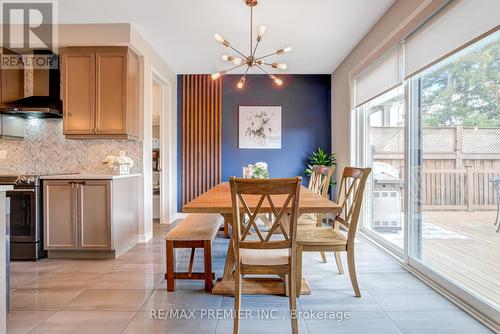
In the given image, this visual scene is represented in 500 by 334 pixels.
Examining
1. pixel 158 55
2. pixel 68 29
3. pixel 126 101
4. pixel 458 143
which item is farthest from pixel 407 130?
pixel 68 29

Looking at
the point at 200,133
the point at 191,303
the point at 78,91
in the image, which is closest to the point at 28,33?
the point at 78,91

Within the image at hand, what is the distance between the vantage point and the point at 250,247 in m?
1.80

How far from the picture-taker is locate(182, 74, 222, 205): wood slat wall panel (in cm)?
559

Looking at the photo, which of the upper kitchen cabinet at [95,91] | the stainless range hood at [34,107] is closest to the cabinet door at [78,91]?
the upper kitchen cabinet at [95,91]

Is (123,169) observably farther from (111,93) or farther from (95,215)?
(111,93)

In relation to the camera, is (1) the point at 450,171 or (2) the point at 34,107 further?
(2) the point at 34,107

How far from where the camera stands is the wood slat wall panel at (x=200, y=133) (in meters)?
5.59

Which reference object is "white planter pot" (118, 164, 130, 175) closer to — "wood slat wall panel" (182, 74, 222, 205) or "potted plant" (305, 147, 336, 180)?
"wood slat wall panel" (182, 74, 222, 205)

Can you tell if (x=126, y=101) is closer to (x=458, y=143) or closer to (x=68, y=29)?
(x=68, y=29)

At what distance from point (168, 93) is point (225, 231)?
2613 mm

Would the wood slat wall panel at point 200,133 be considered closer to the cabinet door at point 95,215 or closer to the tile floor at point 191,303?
the cabinet door at point 95,215

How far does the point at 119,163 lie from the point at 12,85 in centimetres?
169

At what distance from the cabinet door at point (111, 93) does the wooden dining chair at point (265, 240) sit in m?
2.42

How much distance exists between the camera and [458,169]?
2.39 metres
